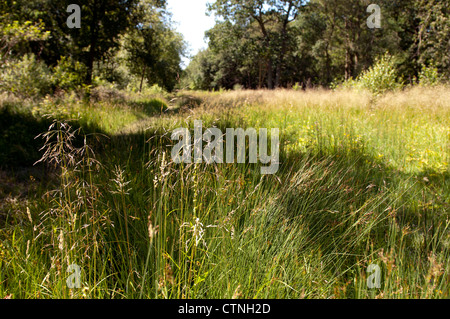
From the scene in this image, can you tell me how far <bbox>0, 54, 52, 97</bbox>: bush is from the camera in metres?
6.00

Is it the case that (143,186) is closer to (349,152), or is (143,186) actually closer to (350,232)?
(350,232)

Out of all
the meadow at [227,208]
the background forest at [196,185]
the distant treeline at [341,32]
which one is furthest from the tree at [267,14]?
the meadow at [227,208]

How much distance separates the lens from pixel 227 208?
1.73m

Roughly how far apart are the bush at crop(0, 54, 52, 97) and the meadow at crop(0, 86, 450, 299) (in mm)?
535

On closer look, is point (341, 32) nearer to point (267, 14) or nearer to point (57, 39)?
point (267, 14)

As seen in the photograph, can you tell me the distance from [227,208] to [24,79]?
22.9 ft

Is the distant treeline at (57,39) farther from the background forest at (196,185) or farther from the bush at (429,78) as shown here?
the bush at (429,78)

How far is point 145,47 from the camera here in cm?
1281

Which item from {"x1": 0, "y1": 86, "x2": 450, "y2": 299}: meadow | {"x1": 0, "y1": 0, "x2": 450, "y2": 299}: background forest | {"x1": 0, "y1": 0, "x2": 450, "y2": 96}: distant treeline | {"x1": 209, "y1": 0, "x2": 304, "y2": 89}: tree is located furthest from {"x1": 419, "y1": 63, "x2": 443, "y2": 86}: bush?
{"x1": 209, "y1": 0, "x2": 304, "y2": 89}: tree

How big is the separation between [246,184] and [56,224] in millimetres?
1426

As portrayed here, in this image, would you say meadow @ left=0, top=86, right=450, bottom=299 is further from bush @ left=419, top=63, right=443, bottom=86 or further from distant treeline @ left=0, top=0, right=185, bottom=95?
bush @ left=419, top=63, right=443, bottom=86

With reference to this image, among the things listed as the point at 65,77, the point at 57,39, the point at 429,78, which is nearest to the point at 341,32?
the point at 429,78
